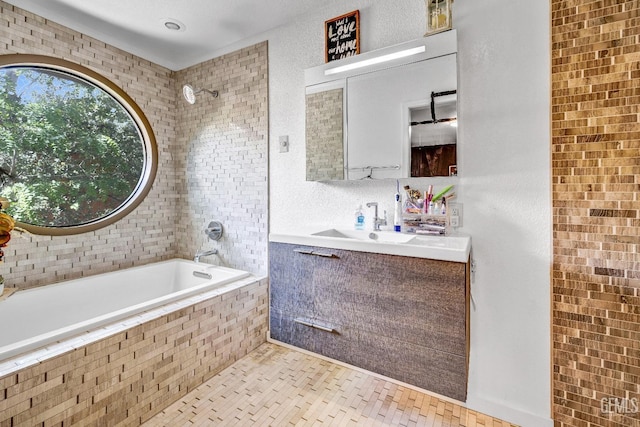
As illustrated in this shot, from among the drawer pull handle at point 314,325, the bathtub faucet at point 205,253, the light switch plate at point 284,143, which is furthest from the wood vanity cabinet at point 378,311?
the bathtub faucet at point 205,253

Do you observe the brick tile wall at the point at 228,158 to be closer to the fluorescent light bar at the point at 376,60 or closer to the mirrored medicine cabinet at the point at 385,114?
the mirrored medicine cabinet at the point at 385,114

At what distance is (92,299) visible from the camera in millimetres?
2229

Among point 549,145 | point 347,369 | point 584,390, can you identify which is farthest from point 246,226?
point 584,390

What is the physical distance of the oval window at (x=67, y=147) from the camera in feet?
6.64

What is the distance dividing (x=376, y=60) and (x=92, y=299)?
2.68 metres

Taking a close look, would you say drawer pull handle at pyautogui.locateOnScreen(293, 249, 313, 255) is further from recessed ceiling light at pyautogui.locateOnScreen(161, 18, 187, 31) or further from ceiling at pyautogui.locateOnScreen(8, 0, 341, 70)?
recessed ceiling light at pyautogui.locateOnScreen(161, 18, 187, 31)

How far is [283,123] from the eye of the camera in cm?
229

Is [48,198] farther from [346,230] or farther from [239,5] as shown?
[346,230]

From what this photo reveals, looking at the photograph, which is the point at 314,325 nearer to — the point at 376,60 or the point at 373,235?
the point at 373,235

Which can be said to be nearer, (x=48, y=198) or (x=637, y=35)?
(x=637, y=35)

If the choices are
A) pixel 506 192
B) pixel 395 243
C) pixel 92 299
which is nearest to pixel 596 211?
pixel 506 192

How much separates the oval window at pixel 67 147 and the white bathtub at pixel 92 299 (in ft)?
1.49

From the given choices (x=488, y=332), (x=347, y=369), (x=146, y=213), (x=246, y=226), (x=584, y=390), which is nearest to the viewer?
(x=584, y=390)

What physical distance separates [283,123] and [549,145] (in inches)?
66.9
